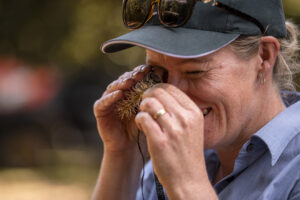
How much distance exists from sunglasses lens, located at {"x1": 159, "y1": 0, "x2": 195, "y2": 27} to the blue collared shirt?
0.65 m

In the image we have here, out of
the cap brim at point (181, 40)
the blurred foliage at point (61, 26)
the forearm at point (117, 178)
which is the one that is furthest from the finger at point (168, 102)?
the blurred foliage at point (61, 26)

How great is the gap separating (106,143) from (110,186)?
26 centimetres

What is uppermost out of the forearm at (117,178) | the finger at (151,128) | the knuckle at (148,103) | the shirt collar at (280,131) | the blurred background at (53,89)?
the knuckle at (148,103)

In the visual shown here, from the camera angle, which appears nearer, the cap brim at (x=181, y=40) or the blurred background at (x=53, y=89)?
the cap brim at (x=181, y=40)

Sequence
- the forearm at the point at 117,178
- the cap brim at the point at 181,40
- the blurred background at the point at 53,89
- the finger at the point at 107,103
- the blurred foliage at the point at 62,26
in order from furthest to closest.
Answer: the blurred foliage at the point at 62,26, the blurred background at the point at 53,89, the forearm at the point at 117,178, the finger at the point at 107,103, the cap brim at the point at 181,40

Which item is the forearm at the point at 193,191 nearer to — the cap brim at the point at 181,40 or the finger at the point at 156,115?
the finger at the point at 156,115

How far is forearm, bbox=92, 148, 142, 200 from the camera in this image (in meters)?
2.70

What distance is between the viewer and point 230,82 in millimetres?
2125

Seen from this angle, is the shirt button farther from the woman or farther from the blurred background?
the blurred background

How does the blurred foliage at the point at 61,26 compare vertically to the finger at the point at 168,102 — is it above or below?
below

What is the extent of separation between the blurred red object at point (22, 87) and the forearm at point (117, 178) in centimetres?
831

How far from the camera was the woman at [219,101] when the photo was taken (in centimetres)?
186

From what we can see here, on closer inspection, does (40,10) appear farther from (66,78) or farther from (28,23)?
(66,78)

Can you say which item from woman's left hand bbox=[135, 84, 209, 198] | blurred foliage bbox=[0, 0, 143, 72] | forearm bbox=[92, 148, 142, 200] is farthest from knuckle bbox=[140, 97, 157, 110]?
blurred foliage bbox=[0, 0, 143, 72]
